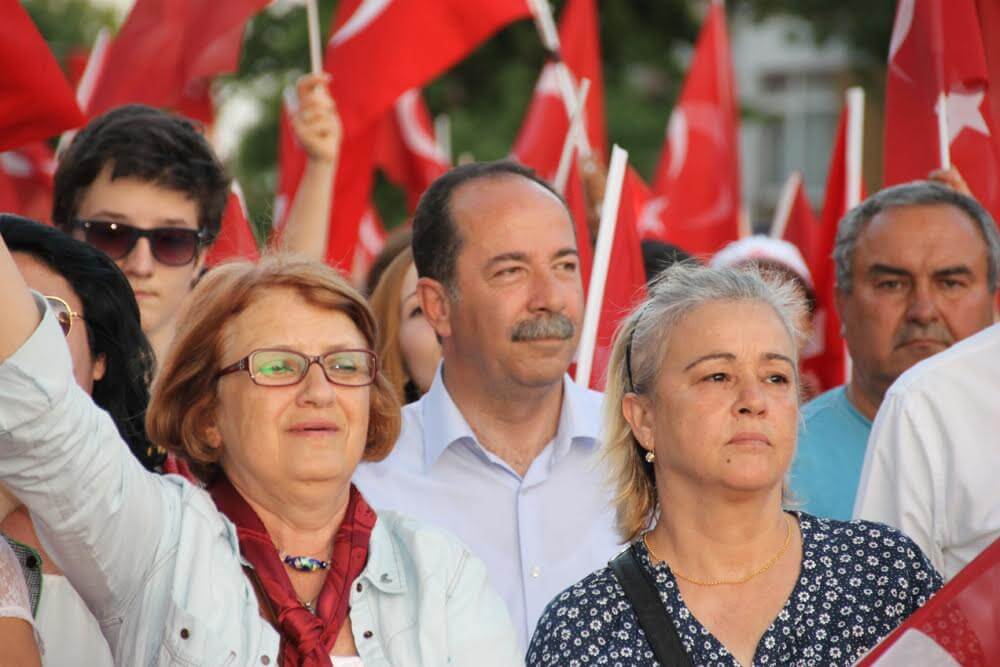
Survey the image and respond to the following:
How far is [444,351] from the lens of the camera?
4.80 m

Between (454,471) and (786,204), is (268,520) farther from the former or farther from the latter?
(786,204)

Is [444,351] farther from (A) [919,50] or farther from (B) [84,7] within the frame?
(B) [84,7]

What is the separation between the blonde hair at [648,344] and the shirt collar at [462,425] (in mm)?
645

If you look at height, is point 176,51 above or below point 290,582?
above

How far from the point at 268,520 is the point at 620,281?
260 cm

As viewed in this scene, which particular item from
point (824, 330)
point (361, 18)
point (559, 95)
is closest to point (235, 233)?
point (361, 18)

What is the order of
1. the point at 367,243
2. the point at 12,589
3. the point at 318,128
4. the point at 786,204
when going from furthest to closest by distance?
1. the point at 367,243
2. the point at 786,204
3. the point at 318,128
4. the point at 12,589

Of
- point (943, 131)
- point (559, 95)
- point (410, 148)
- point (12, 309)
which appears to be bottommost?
point (12, 309)

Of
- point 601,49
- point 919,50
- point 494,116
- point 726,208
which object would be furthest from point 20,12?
point 601,49

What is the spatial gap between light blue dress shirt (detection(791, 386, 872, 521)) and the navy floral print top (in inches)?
48.3

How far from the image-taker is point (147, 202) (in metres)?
4.88

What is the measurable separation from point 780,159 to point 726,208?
2698cm

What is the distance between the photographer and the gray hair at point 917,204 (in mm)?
5207

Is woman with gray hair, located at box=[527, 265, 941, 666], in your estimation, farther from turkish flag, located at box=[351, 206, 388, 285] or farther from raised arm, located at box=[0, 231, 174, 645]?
turkish flag, located at box=[351, 206, 388, 285]
